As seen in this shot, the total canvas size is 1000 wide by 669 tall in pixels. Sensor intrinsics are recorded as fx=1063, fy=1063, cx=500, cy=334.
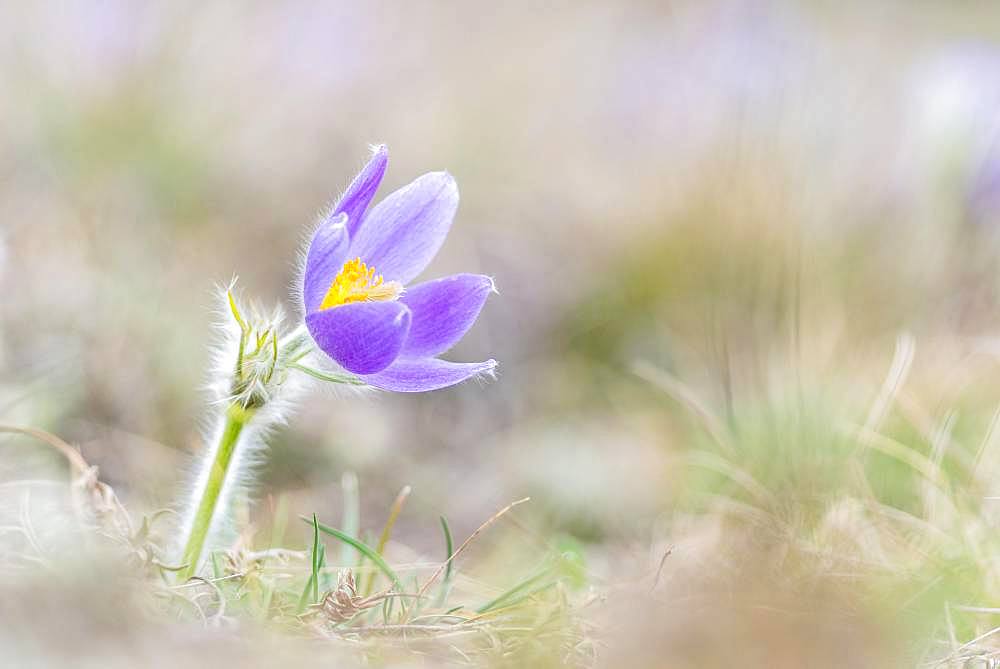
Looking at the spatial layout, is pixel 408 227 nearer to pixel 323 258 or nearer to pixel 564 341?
pixel 323 258

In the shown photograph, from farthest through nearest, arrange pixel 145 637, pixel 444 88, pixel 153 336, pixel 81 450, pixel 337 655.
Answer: pixel 444 88, pixel 153 336, pixel 81 450, pixel 337 655, pixel 145 637

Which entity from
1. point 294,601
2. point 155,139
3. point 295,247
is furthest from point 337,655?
point 155,139

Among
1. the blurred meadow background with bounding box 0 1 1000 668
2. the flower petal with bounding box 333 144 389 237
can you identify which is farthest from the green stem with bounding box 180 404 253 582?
the flower petal with bounding box 333 144 389 237

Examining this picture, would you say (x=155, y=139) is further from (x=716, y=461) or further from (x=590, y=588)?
(x=590, y=588)

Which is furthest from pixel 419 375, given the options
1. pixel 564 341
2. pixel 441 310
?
pixel 564 341

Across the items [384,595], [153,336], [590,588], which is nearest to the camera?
[384,595]

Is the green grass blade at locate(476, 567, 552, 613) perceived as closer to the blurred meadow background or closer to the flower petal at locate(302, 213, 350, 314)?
the blurred meadow background
